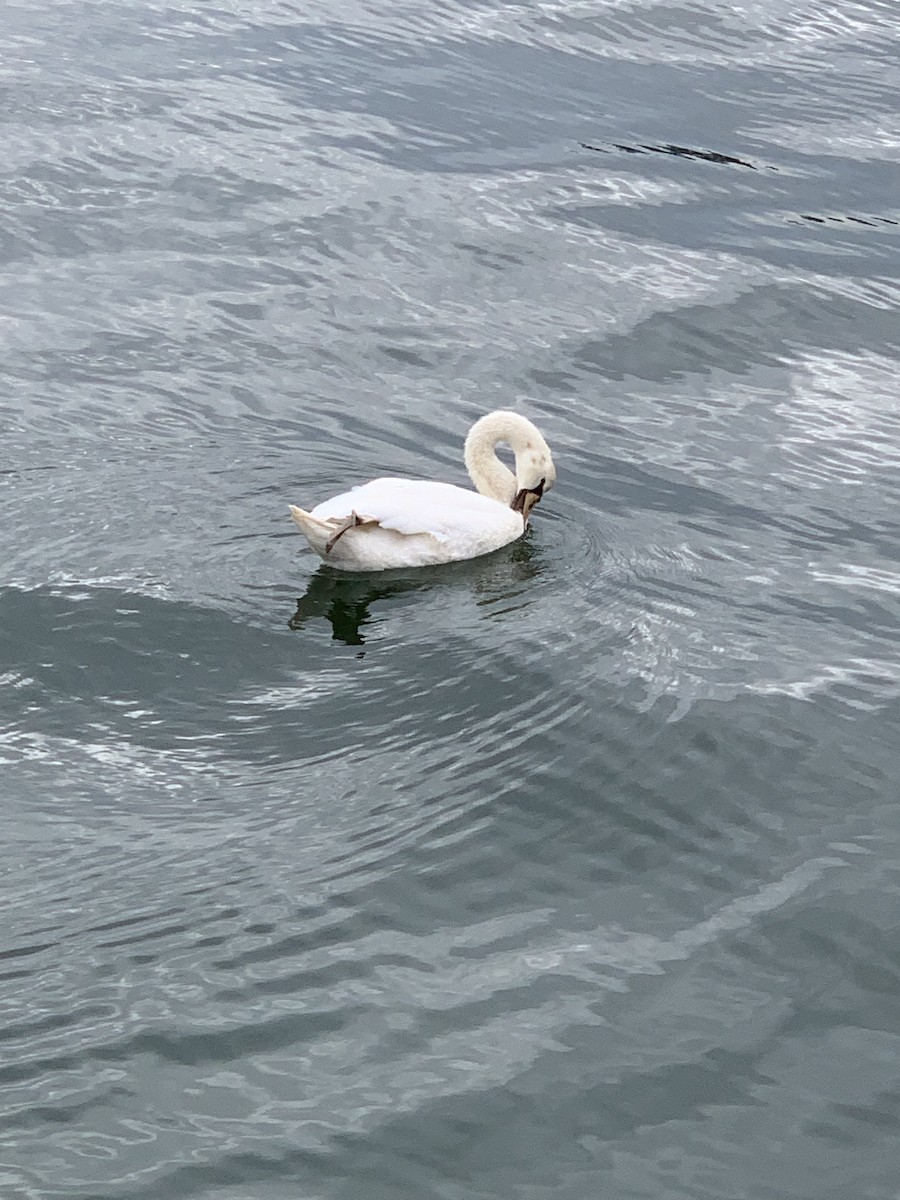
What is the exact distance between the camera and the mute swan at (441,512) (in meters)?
9.50

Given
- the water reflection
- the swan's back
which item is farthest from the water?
the swan's back

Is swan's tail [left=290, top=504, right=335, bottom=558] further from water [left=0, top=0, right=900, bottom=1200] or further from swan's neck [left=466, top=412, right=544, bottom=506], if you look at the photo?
swan's neck [left=466, top=412, right=544, bottom=506]

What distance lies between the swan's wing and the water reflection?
0.20 metres

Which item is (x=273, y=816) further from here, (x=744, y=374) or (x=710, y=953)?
(x=744, y=374)

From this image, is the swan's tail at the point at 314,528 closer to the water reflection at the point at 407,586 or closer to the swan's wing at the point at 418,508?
the swan's wing at the point at 418,508

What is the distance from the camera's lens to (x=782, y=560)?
10.2 m

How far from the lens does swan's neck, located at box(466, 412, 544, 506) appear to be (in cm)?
1069

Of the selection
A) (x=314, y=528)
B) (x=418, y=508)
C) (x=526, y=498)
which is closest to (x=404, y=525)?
(x=418, y=508)

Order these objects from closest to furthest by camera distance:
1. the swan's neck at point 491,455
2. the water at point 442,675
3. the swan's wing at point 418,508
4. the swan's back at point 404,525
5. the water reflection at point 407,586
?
the water at point 442,675
the water reflection at point 407,586
the swan's back at point 404,525
the swan's wing at point 418,508
the swan's neck at point 491,455

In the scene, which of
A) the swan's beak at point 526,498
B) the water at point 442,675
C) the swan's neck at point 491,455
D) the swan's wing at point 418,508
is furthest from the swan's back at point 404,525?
the swan's neck at point 491,455

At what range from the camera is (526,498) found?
10.6 metres

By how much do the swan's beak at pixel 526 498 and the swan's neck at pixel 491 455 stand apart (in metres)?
0.08

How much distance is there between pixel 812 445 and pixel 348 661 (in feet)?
14.2

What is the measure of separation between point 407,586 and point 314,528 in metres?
0.65
